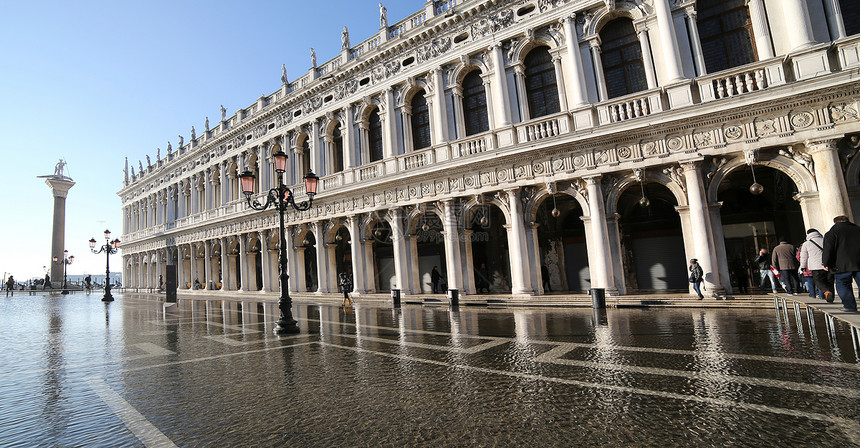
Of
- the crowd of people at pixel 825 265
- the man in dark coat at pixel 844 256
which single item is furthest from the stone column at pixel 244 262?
the man in dark coat at pixel 844 256

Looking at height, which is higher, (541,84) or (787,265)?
(541,84)

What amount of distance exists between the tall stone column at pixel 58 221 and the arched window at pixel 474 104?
162 ft

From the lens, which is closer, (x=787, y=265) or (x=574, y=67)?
(x=787, y=265)

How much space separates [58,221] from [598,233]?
2247 inches

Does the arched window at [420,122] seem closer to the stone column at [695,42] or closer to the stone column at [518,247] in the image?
the stone column at [518,247]

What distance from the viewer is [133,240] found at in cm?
4528

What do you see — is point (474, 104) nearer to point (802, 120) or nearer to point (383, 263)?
point (383, 263)

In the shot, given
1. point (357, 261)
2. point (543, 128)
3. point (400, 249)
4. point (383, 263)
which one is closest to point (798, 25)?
point (543, 128)

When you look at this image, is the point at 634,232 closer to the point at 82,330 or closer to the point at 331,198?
the point at 331,198

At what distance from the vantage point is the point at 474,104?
18.3 metres

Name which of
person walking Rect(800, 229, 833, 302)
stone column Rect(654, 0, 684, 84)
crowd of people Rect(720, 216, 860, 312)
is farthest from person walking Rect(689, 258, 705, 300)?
stone column Rect(654, 0, 684, 84)

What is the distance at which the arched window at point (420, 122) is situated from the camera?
65.4 feet

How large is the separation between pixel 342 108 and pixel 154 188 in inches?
1186

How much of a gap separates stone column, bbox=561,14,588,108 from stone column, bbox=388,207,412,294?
29.6 feet
